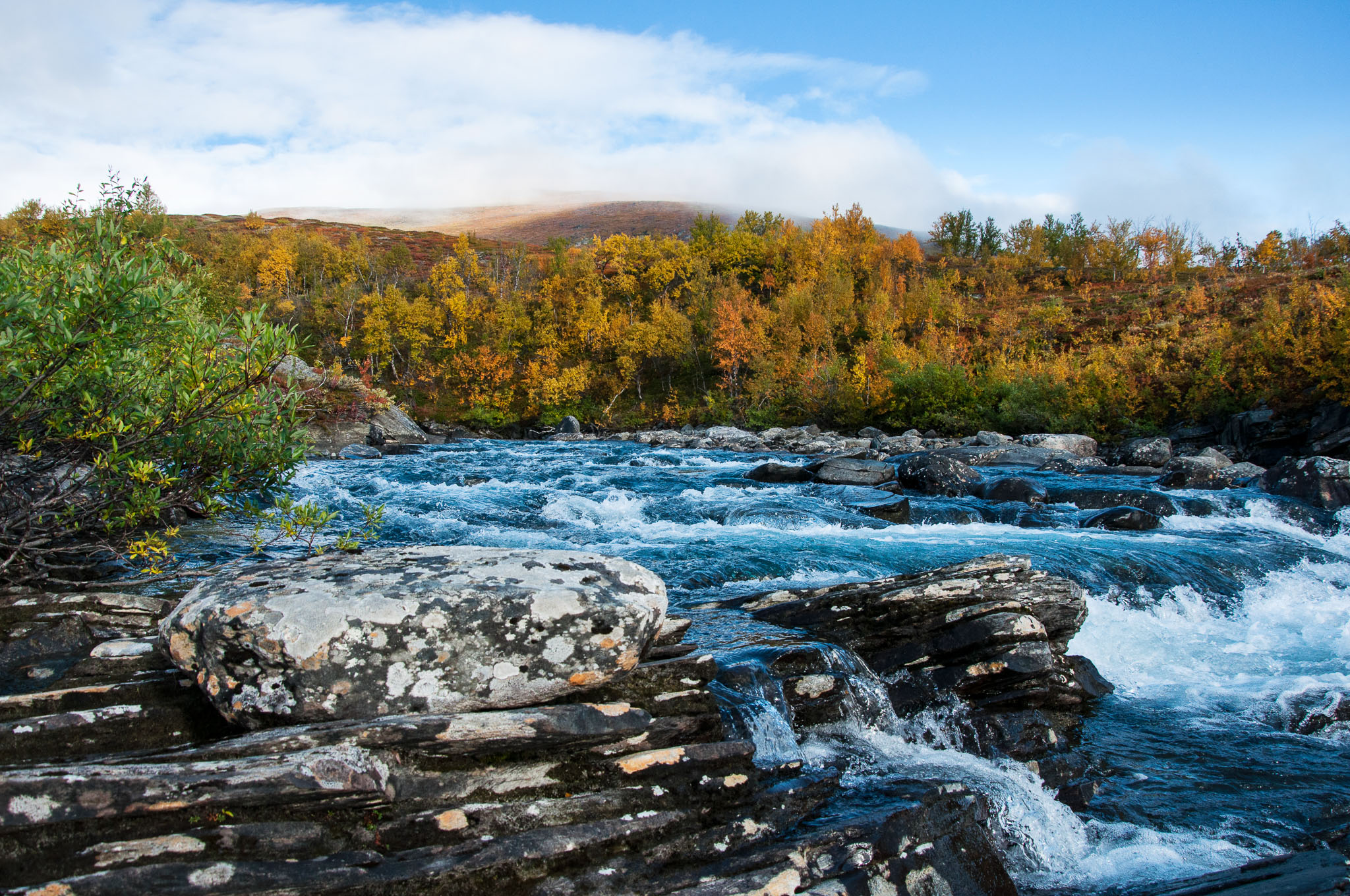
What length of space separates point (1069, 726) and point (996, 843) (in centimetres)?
228

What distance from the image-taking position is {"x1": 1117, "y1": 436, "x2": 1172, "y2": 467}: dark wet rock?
24.5m

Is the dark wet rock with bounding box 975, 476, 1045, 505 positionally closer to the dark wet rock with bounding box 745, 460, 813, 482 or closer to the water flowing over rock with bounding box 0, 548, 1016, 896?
the dark wet rock with bounding box 745, 460, 813, 482

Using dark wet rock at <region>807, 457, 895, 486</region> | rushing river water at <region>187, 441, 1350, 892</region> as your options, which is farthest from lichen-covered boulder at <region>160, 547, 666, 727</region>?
dark wet rock at <region>807, 457, 895, 486</region>

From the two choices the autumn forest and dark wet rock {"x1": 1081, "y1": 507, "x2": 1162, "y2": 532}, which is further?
the autumn forest

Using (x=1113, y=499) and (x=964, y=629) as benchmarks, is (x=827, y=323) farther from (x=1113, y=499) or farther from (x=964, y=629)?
(x=964, y=629)

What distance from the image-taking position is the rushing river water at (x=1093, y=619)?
16.1 ft

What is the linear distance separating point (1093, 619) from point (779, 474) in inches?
469

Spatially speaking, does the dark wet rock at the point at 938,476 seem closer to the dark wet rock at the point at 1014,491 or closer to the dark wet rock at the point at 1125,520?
the dark wet rock at the point at 1014,491

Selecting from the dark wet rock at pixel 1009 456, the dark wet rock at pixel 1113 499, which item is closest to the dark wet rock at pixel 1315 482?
the dark wet rock at pixel 1113 499

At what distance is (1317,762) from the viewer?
6004 mm

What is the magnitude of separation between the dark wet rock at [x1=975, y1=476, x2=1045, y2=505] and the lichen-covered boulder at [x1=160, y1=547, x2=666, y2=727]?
15.3 m

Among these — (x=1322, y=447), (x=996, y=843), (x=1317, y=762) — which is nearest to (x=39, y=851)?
(x=996, y=843)

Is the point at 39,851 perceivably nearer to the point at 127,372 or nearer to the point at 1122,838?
the point at 127,372

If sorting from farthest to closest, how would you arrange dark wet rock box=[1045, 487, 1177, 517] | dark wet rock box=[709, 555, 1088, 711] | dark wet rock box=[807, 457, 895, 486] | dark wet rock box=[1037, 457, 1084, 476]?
1. dark wet rock box=[1037, 457, 1084, 476]
2. dark wet rock box=[807, 457, 895, 486]
3. dark wet rock box=[1045, 487, 1177, 517]
4. dark wet rock box=[709, 555, 1088, 711]
